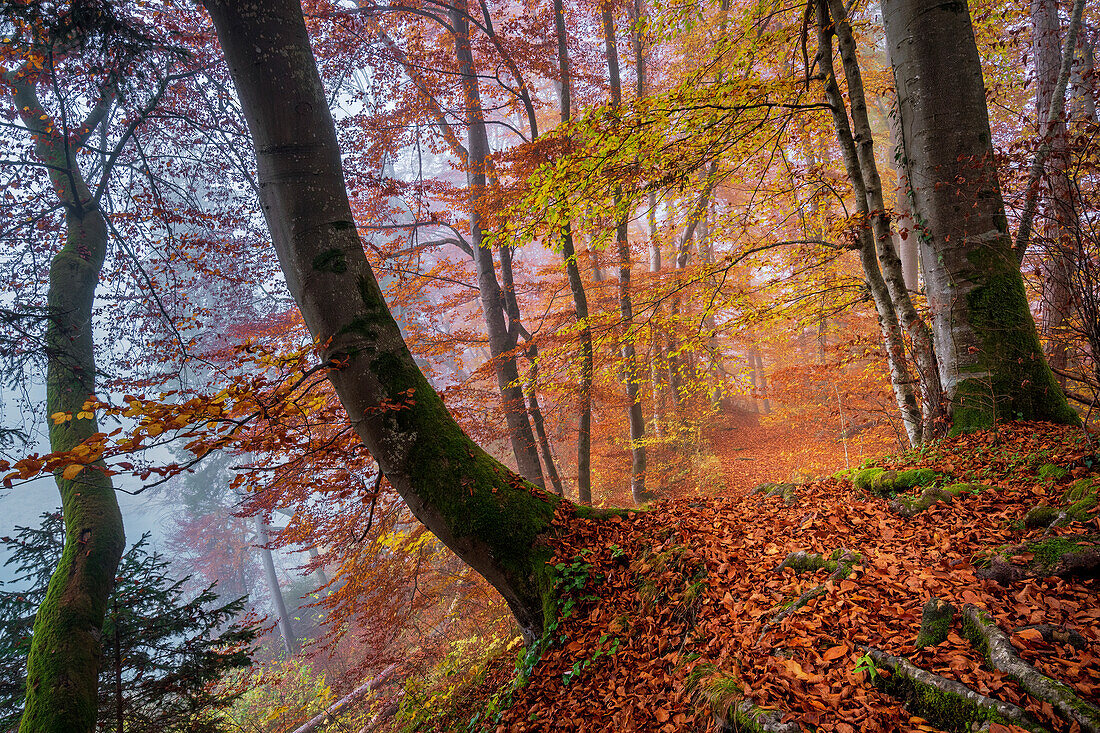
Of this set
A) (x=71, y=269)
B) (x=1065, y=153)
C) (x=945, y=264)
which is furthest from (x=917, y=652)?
(x=71, y=269)

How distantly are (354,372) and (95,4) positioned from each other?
408 centimetres

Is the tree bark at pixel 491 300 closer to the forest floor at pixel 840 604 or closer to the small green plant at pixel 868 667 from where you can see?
the forest floor at pixel 840 604

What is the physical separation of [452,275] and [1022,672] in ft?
29.0

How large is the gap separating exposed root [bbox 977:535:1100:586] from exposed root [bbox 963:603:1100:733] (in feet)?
1.24

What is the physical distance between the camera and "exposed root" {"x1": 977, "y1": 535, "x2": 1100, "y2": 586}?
1818 mm

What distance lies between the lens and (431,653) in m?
8.11

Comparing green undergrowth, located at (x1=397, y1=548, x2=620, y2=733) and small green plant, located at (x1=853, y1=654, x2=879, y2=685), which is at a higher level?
small green plant, located at (x1=853, y1=654, x2=879, y2=685)

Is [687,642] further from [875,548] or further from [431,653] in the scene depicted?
[431,653]

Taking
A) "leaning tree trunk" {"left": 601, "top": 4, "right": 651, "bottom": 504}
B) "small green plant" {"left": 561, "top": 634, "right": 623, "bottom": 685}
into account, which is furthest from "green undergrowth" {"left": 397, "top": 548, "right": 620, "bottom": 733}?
"leaning tree trunk" {"left": 601, "top": 4, "right": 651, "bottom": 504}

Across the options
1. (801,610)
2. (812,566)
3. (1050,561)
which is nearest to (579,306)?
(812,566)

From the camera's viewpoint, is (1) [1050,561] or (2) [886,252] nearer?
(1) [1050,561]

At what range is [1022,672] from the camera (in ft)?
4.74

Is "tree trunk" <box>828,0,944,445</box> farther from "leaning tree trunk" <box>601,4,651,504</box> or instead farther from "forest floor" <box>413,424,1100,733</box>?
"leaning tree trunk" <box>601,4,651,504</box>

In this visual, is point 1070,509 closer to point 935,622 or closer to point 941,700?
point 935,622
